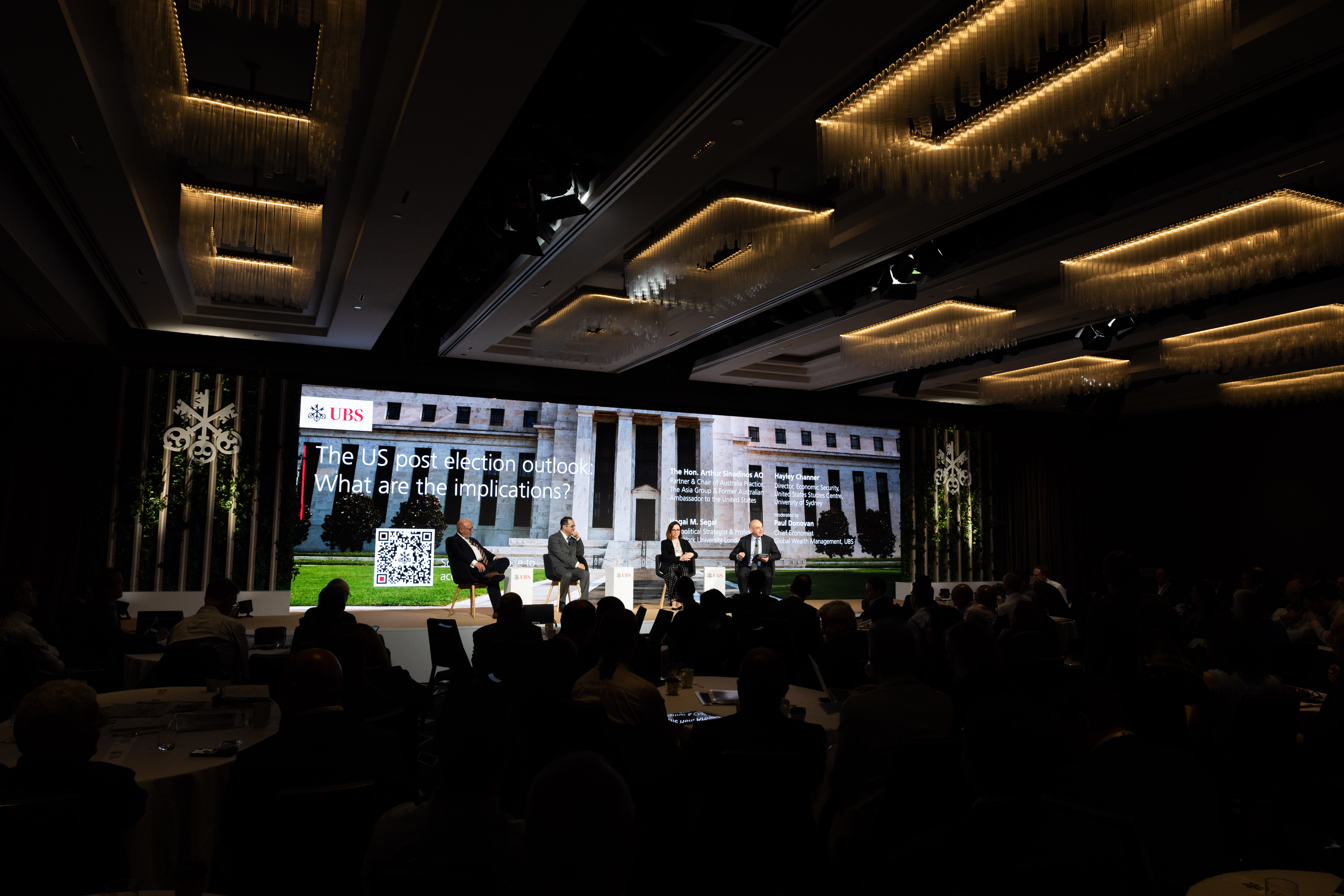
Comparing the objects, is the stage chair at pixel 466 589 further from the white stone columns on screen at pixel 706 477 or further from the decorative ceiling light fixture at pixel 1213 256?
the decorative ceiling light fixture at pixel 1213 256

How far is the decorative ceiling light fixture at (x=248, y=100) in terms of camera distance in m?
3.06

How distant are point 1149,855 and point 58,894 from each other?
113 inches

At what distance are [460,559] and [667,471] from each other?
10.7 ft

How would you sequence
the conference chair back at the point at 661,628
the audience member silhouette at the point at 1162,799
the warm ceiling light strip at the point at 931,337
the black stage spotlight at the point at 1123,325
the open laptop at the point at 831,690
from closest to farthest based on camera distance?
1. the audience member silhouette at the point at 1162,799
2. the open laptop at the point at 831,690
3. the conference chair back at the point at 661,628
4. the warm ceiling light strip at the point at 931,337
5. the black stage spotlight at the point at 1123,325

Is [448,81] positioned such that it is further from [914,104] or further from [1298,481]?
[1298,481]

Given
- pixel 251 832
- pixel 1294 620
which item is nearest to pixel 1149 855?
pixel 251 832

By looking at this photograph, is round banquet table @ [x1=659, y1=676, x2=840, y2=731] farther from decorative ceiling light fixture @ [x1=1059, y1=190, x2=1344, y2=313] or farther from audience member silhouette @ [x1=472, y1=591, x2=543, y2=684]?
decorative ceiling light fixture @ [x1=1059, y1=190, x2=1344, y2=313]

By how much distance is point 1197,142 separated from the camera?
4.64m

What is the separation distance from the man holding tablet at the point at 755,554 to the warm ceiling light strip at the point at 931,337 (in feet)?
13.0

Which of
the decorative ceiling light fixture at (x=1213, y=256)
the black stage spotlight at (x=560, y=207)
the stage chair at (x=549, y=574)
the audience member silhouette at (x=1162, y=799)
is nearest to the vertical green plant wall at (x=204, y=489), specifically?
the stage chair at (x=549, y=574)

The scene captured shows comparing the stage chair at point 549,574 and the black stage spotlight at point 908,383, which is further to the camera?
the black stage spotlight at point 908,383

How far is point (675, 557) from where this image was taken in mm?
11617

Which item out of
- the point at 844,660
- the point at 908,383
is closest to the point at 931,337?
the point at 908,383

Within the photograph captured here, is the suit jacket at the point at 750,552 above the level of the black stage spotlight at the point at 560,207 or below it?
below
